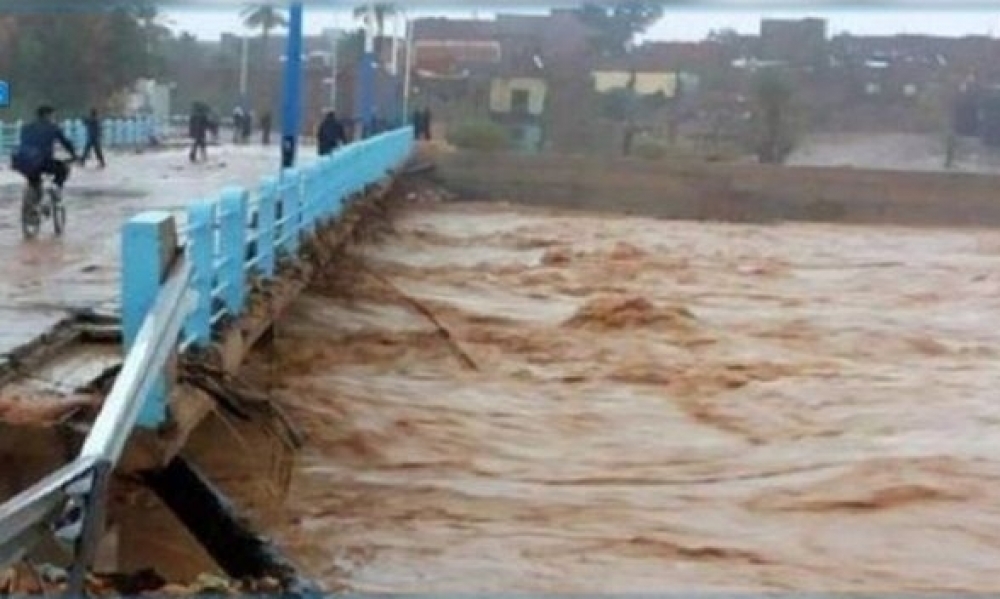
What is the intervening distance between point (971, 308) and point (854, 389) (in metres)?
6.88

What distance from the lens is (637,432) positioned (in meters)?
10.7

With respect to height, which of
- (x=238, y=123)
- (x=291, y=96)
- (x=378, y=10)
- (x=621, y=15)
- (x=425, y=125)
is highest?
(x=378, y=10)

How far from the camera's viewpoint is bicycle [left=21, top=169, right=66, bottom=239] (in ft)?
37.0

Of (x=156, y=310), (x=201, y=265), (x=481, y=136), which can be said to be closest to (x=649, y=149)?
(x=481, y=136)

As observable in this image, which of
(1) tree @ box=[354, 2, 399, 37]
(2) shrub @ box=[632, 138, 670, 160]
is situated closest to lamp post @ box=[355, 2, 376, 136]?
(1) tree @ box=[354, 2, 399, 37]

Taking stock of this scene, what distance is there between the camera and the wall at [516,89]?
2858 cm

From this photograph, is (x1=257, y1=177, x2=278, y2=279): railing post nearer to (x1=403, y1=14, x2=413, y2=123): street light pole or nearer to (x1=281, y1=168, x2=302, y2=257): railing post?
(x1=281, y1=168, x2=302, y2=257): railing post

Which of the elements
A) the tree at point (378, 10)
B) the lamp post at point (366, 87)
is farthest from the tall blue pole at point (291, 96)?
the lamp post at point (366, 87)

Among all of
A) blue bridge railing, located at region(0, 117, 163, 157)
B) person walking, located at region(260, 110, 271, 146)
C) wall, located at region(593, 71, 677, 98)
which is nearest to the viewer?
blue bridge railing, located at region(0, 117, 163, 157)

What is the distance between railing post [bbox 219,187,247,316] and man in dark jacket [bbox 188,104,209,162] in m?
13.4

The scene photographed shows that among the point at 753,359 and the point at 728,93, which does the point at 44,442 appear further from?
the point at 728,93

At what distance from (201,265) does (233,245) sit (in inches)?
41.6

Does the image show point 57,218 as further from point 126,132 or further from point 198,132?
point 126,132

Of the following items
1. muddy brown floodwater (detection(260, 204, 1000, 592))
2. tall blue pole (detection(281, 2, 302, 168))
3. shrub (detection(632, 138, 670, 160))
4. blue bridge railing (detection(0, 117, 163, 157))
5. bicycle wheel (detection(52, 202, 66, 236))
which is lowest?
muddy brown floodwater (detection(260, 204, 1000, 592))
